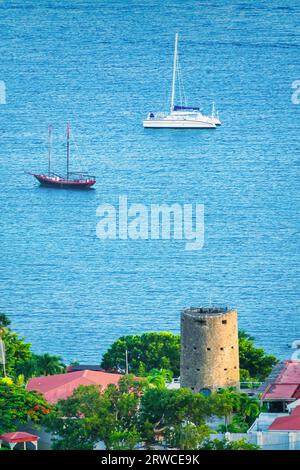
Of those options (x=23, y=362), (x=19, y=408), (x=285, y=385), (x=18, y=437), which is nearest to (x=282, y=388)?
(x=285, y=385)

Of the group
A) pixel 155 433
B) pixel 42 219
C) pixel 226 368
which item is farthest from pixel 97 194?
pixel 155 433

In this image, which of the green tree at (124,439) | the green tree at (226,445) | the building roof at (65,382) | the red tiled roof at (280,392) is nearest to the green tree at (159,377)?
the building roof at (65,382)

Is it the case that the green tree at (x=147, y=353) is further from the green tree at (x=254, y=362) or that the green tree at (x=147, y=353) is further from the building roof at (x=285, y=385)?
the building roof at (x=285, y=385)

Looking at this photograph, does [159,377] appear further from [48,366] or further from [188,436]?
[188,436]

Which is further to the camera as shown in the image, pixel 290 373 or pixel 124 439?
pixel 290 373

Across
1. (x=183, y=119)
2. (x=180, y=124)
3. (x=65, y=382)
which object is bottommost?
(x=65, y=382)

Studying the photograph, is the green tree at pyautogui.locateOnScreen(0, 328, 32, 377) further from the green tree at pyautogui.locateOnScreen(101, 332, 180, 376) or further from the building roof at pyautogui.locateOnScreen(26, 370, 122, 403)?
the building roof at pyautogui.locateOnScreen(26, 370, 122, 403)
